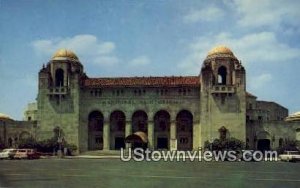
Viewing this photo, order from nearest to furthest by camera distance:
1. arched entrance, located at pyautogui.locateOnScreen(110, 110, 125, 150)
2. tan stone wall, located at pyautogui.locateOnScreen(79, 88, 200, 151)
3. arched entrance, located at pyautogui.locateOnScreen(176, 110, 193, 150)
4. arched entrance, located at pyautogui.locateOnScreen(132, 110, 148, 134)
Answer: tan stone wall, located at pyautogui.locateOnScreen(79, 88, 200, 151) < arched entrance, located at pyautogui.locateOnScreen(176, 110, 193, 150) < arched entrance, located at pyautogui.locateOnScreen(132, 110, 148, 134) < arched entrance, located at pyautogui.locateOnScreen(110, 110, 125, 150)

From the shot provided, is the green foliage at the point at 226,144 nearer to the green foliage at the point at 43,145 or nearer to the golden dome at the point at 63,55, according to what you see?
the green foliage at the point at 43,145

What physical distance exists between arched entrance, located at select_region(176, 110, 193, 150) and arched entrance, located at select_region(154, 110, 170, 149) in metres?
1.34

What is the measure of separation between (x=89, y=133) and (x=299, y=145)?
2510 cm

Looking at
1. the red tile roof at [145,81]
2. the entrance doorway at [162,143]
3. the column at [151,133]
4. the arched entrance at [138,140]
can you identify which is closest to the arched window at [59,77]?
the red tile roof at [145,81]

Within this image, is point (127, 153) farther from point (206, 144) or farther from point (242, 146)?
point (242, 146)

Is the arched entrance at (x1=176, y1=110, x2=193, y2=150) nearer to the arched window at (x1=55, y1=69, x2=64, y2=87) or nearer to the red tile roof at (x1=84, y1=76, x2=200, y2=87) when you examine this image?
the red tile roof at (x1=84, y1=76, x2=200, y2=87)

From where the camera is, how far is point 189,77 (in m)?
64.2

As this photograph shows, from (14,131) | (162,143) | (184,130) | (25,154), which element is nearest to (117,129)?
(162,143)

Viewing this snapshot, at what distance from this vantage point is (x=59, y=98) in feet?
212

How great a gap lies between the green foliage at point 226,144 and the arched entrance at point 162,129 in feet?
23.6

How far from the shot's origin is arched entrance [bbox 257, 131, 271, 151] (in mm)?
61688

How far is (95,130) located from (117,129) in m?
2.74

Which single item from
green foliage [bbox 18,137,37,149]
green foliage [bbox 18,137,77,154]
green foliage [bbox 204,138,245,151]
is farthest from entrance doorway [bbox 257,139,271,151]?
green foliage [bbox 18,137,37,149]

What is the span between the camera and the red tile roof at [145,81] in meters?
62.8
